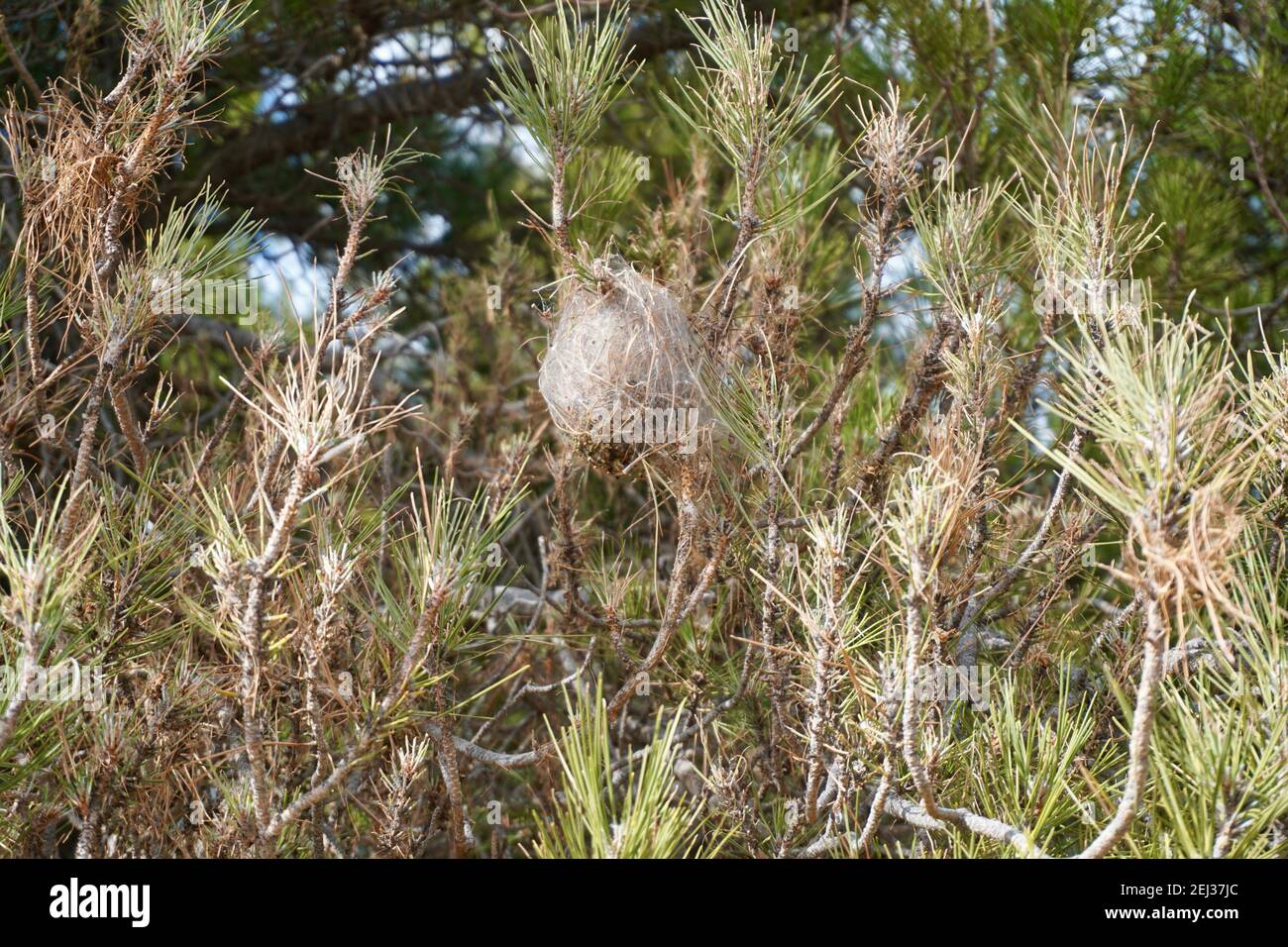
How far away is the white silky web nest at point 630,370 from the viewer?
1.35 metres

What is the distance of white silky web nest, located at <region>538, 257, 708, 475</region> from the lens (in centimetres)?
135

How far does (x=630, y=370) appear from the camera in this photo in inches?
53.9

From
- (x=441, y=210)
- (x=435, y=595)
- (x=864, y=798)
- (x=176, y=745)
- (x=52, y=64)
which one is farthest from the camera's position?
(x=441, y=210)

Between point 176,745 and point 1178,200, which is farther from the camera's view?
point 1178,200

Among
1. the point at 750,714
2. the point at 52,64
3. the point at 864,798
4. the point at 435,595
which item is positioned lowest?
the point at 864,798

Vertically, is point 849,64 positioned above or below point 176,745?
above

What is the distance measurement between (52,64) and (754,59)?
1.56m

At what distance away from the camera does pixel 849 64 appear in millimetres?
2471
